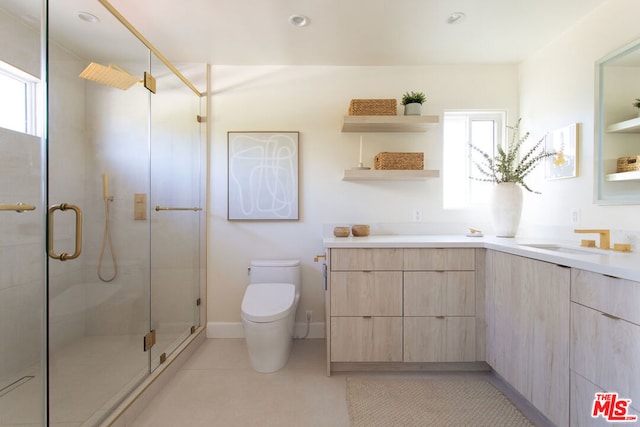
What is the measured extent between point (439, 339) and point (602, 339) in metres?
0.87

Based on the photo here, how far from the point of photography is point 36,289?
1246 millimetres

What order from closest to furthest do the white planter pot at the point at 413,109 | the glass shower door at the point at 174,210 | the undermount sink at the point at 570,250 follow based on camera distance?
the undermount sink at the point at 570,250 < the glass shower door at the point at 174,210 < the white planter pot at the point at 413,109

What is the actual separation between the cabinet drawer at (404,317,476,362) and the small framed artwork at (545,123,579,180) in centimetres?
124

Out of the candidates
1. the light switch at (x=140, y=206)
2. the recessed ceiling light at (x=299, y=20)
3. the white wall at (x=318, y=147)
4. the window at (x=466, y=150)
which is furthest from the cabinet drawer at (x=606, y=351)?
the light switch at (x=140, y=206)

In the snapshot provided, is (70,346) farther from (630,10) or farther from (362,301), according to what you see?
(630,10)

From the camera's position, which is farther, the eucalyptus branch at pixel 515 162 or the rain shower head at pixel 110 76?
the eucalyptus branch at pixel 515 162

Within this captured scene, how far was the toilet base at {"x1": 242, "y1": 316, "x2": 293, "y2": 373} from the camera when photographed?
175 centimetres

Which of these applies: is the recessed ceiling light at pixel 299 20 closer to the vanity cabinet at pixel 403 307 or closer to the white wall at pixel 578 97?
the vanity cabinet at pixel 403 307

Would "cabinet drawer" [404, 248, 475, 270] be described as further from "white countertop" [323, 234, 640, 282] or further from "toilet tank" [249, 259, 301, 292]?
"toilet tank" [249, 259, 301, 292]

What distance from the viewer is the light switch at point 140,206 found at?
177 centimetres

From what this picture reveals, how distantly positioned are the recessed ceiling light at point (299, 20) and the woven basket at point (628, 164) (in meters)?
2.11

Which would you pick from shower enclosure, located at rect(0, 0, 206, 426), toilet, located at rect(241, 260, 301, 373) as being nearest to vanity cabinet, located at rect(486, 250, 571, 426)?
toilet, located at rect(241, 260, 301, 373)

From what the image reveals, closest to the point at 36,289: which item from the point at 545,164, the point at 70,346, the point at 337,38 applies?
the point at 70,346

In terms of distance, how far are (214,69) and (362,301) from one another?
7.61ft
